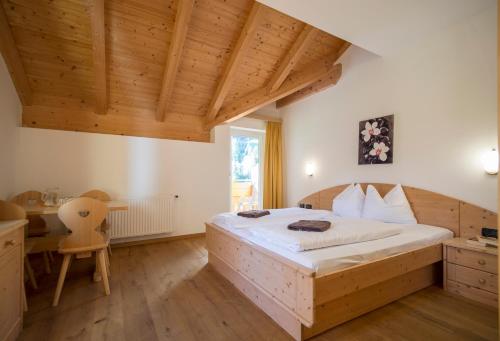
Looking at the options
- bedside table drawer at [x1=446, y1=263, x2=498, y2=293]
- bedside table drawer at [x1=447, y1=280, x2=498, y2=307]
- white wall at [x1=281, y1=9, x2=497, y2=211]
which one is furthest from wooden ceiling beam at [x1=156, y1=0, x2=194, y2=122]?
bedside table drawer at [x1=447, y1=280, x2=498, y2=307]

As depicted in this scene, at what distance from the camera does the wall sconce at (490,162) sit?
7.55 feet

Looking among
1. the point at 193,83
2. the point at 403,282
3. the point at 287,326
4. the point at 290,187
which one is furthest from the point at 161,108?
the point at 403,282

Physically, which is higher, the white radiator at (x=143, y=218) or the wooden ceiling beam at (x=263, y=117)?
the wooden ceiling beam at (x=263, y=117)

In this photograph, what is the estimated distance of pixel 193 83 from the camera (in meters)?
3.74

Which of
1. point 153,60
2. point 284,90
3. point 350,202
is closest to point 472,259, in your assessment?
point 350,202

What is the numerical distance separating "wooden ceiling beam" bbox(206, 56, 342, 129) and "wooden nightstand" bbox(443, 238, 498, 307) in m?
2.70

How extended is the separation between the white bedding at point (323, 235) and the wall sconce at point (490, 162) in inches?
40.3

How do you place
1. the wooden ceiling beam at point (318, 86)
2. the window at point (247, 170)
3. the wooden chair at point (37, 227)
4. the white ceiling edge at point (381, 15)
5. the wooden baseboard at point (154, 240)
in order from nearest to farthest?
the white ceiling edge at point (381, 15), the wooden chair at point (37, 227), the wooden baseboard at point (154, 240), the wooden ceiling beam at point (318, 86), the window at point (247, 170)

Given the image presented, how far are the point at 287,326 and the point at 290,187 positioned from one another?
3363 millimetres

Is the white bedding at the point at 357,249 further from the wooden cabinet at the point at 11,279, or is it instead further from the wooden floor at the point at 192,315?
the wooden cabinet at the point at 11,279

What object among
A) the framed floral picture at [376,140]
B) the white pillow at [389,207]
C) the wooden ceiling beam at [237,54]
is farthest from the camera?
the framed floral picture at [376,140]

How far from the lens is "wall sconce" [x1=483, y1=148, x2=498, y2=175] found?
230 cm

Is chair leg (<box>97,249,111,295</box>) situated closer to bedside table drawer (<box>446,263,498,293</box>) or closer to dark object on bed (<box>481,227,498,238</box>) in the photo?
bedside table drawer (<box>446,263,498,293</box>)

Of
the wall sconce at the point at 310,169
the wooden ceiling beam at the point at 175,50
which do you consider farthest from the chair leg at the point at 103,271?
the wall sconce at the point at 310,169
